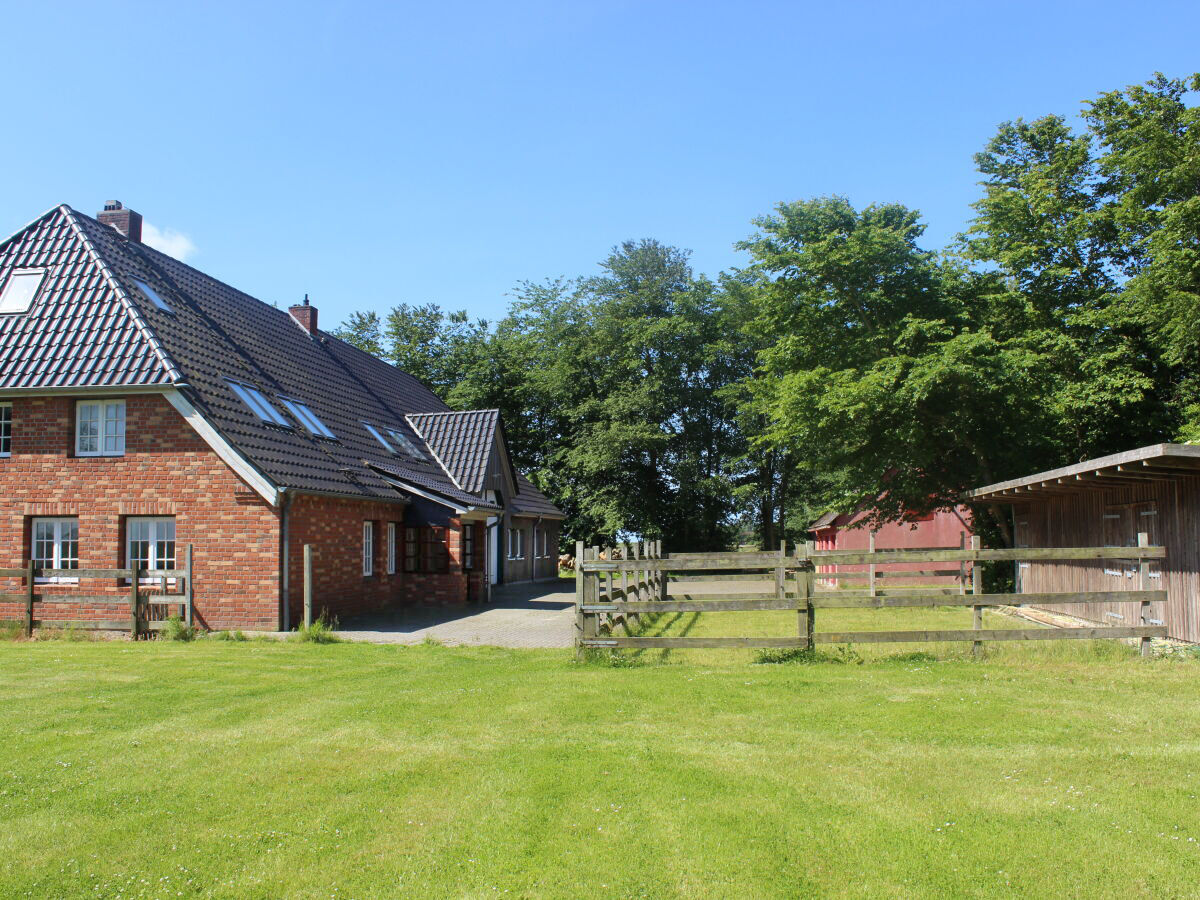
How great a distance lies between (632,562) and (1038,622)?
11.0 m

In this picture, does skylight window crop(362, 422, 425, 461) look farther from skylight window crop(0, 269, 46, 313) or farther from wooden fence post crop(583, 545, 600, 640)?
wooden fence post crop(583, 545, 600, 640)

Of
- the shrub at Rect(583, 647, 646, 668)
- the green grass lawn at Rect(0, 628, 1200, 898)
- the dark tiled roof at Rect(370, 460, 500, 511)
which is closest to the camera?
the green grass lawn at Rect(0, 628, 1200, 898)

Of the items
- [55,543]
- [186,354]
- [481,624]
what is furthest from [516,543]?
[55,543]

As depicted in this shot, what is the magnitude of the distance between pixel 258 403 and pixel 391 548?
487 centimetres

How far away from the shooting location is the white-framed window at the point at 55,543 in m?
17.6

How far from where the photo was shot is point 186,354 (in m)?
18.2

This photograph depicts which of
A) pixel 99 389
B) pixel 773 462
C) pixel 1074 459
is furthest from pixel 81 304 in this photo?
pixel 773 462

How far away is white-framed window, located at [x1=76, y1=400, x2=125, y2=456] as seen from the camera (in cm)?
1741


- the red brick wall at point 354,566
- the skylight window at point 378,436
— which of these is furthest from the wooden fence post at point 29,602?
the skylight window at point 378,436

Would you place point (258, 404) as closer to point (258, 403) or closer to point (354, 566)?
point (258, 403)

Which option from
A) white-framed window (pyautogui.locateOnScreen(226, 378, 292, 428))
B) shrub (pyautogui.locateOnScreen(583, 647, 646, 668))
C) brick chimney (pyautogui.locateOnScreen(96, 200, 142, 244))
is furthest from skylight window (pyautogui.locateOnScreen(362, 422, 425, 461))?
shrub (pyautogui.locateOnScreen(583, 647, 646, 668))

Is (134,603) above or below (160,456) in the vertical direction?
below

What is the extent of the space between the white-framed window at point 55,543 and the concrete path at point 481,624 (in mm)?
5369

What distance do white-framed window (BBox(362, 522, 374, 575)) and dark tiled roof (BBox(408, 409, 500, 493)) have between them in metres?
5.74
